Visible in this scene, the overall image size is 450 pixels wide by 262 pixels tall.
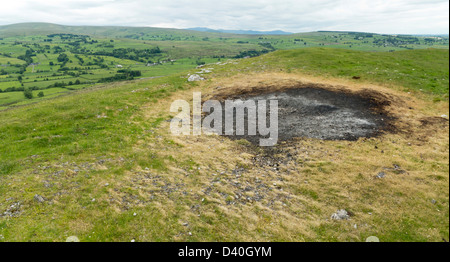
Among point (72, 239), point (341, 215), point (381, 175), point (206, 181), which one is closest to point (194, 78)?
point (206, 181)

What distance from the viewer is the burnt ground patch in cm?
2255

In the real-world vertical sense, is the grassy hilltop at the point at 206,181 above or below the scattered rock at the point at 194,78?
below

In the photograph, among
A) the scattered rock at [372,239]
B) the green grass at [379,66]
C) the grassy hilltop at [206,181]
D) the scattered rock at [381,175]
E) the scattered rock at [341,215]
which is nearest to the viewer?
the scattered rock at [372,239]

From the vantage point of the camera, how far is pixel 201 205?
45.4ft

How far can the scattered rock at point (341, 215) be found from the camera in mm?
12648

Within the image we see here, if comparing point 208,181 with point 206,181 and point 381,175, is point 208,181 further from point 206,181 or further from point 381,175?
point 381,175

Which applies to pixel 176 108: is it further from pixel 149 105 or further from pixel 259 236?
pixel 259 236

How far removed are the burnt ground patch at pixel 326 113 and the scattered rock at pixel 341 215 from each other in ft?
32.9

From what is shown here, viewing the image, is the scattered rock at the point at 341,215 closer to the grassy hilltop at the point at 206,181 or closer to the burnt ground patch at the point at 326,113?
the grassy hilltop at the point at 206,181

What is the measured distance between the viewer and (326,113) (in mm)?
26219

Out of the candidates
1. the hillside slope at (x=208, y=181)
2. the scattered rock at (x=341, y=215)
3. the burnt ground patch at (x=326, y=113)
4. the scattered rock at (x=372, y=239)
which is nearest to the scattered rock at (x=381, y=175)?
the hillside slope at (x=208, y=181)

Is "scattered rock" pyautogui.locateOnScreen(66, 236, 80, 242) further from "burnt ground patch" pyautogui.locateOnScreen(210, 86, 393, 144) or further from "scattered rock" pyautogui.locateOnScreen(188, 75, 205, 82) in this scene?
"scattered rock" pyautogui.locateOnScreen(188, 75, 205, 82)
